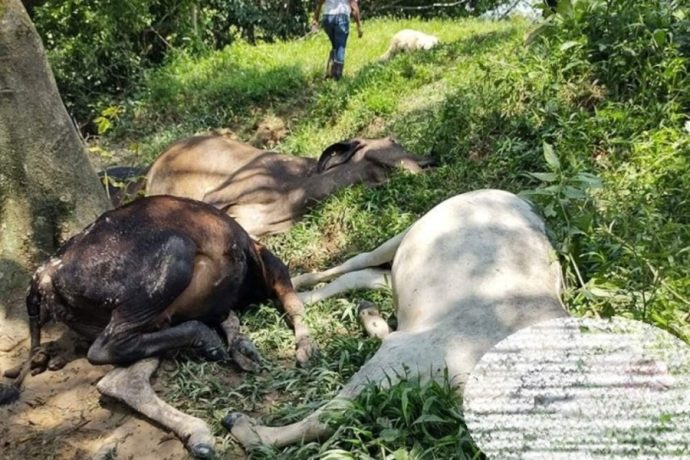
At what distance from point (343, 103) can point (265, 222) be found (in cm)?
285

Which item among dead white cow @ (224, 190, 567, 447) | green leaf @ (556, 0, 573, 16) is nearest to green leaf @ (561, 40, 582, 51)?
green leaf @ (556, 0, 573, 16)

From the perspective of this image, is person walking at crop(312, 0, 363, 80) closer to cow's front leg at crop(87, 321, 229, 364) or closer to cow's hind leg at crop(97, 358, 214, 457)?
cow's front leg at crop(87, 321, 229, 364)

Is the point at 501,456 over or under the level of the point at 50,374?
over

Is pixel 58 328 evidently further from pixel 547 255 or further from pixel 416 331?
pixel 547 255

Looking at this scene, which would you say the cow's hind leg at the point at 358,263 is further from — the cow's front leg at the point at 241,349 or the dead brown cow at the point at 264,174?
the dead brown cow at the point at 264,174

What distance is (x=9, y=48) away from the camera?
4574 millimetres

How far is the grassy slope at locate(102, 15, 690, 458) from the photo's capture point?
376cm

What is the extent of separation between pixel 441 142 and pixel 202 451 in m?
4.22

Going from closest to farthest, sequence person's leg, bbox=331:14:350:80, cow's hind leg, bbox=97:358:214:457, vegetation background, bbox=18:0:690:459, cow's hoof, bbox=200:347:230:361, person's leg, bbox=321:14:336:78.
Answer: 1. cow's hind leg, bbox=97:358:214:457
2. vegetation background, bbox=18:0:690:459
3. cow's hoof, bbox=200:347:230:361
4. person's leg, bbox=331:14:350:80
5. person's leg, bbox=321:14:336:78

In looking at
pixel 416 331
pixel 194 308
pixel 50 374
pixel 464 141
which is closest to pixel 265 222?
pixel 464 141

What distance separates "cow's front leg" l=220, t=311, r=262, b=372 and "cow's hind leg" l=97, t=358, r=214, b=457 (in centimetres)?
45

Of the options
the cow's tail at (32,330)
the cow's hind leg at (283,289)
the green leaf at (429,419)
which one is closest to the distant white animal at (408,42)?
the cow's hind leg at (283,289)

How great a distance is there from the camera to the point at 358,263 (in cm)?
528

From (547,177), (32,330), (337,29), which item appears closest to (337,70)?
(337,29)
